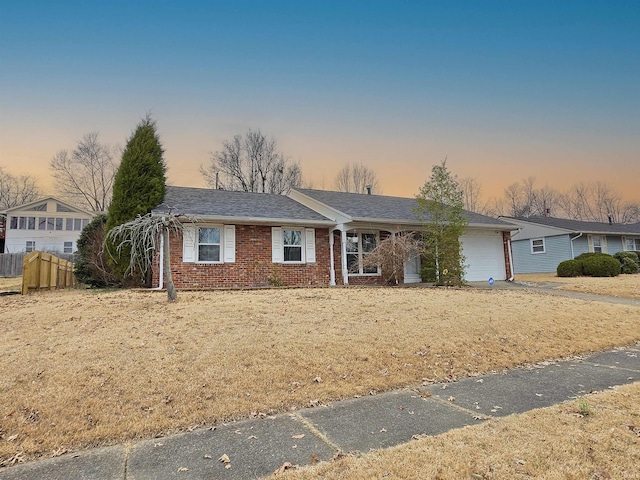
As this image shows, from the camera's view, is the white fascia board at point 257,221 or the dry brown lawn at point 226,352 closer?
the dry brown lawn at point 226,352

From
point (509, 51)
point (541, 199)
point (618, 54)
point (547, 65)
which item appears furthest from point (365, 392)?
point (541, 199)

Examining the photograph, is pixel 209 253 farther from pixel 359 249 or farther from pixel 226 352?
pixel 226 352

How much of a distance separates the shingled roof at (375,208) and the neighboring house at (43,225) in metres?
26.6

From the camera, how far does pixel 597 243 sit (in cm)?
2616

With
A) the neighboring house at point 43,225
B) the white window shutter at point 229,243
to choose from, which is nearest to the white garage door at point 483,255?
the white window shutter at point 229,243

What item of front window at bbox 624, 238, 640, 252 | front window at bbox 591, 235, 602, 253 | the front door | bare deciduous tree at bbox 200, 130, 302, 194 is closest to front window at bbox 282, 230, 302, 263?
the front door

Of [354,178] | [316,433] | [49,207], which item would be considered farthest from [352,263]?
[49,207]

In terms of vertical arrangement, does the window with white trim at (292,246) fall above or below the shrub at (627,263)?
above

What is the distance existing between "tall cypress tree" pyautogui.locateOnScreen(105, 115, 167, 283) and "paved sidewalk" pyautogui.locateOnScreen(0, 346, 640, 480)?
1123cm

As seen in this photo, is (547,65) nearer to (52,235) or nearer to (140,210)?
(140,210)

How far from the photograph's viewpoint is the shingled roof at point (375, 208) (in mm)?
15922

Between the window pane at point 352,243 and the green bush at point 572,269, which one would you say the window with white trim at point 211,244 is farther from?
the green bush at point 572,269

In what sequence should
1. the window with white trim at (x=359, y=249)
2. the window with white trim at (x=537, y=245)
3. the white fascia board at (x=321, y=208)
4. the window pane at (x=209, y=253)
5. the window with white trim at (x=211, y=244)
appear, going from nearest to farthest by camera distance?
the window with white trim at (x=211, y=244)
the window pane at (x=209, y=253)
the white fascia board at (x=321, y=208)
the window with white trim at (x=359, y=249)
the window with white trim at (x=537, y=245)

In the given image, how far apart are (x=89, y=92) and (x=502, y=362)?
54.5 feet
